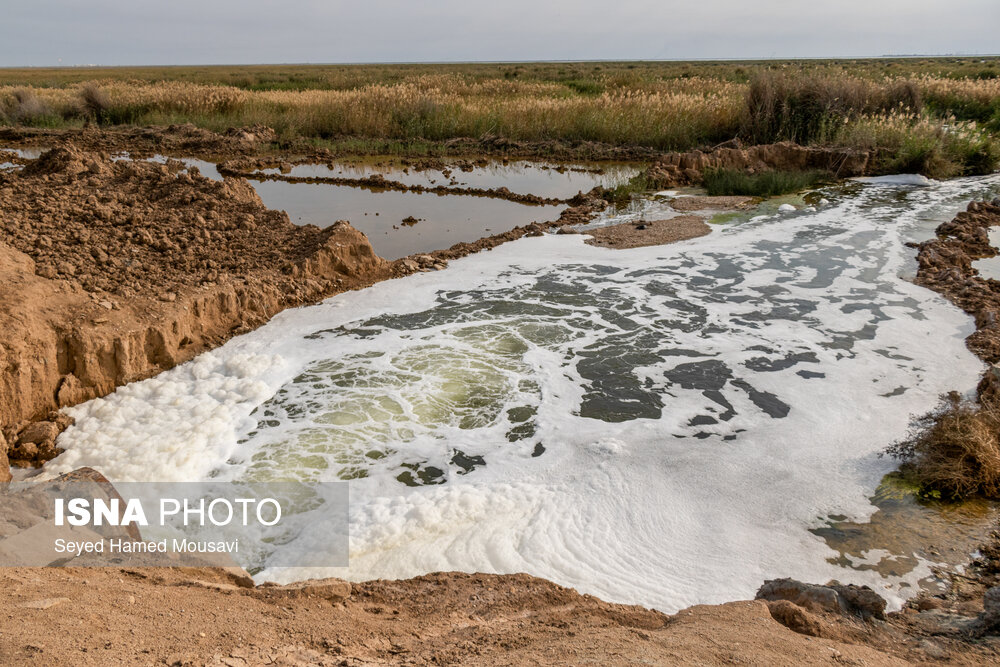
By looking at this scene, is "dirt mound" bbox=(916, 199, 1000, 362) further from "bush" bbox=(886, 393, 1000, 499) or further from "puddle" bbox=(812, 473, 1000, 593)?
"puddle" bbox=(812, 473, 1000, 593)

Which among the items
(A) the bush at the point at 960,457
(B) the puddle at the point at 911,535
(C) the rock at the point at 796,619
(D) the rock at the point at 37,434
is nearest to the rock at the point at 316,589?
(C) the rock at the point at 796,619

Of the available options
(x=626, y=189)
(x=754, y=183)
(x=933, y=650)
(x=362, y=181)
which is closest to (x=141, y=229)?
(x=362, y=181)

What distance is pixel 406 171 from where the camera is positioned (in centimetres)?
1485

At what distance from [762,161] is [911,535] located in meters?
12.1

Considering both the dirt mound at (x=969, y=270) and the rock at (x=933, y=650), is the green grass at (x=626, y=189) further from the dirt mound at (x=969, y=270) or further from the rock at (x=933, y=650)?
the rock at (x=933, y=650)

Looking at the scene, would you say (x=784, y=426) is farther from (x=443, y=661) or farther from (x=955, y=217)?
(x=955, y=217)

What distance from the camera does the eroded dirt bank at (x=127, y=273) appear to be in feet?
16.8

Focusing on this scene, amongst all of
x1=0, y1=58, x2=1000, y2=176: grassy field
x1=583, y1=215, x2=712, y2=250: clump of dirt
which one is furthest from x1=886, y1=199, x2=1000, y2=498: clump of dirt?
x1=0, y1=58, x2=1000, y2=176: grassy field

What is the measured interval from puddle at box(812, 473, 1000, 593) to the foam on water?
0.09 m

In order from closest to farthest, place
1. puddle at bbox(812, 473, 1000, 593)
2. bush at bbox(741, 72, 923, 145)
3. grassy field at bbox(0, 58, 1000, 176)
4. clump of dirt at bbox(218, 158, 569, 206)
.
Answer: puddle at bbox(812, 473, 1000, 593)
clump of dirt at bbox(218, 158, 569, 206)
grassy field at bbox(0, 58, 1000, 176)
bush at bbox(741, 72, 923, 145)

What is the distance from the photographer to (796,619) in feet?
9.27

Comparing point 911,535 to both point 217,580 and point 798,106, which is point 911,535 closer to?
point 217,580

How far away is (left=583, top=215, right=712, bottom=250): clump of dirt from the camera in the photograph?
9.70 m

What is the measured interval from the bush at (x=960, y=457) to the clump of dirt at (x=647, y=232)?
5564 mm
